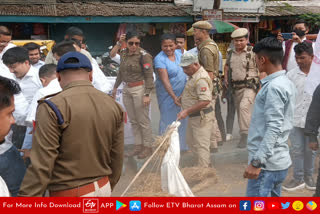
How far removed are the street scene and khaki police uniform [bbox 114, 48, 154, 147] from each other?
2 cm

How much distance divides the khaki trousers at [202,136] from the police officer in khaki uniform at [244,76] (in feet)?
3.65

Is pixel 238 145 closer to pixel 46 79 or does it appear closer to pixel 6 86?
pixel 46 79

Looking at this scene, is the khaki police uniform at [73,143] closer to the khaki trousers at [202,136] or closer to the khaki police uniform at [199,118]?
the khaki police uniform at [199,118]

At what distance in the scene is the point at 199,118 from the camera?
520 centimetres

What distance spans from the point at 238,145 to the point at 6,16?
7873mm

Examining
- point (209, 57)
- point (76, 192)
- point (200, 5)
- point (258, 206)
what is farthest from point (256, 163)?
point (200, 5)

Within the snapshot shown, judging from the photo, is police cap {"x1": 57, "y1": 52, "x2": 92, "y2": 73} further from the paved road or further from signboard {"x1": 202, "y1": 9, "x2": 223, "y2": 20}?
signboard {"x1": 202, "y1": 9, "x2": 223, "y2": 20}

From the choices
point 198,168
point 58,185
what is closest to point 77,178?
point 58,185

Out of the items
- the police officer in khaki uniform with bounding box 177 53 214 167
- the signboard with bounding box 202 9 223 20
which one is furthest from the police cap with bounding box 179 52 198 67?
the signboard with bounding box 202 9 223 20

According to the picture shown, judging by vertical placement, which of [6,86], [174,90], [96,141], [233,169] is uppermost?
[6,86]

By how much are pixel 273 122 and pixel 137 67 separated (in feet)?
10.5

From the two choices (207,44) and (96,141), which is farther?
(207,44)

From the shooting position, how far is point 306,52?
471 centimetres

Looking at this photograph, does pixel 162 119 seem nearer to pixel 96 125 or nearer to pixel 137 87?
pixel 137 87
